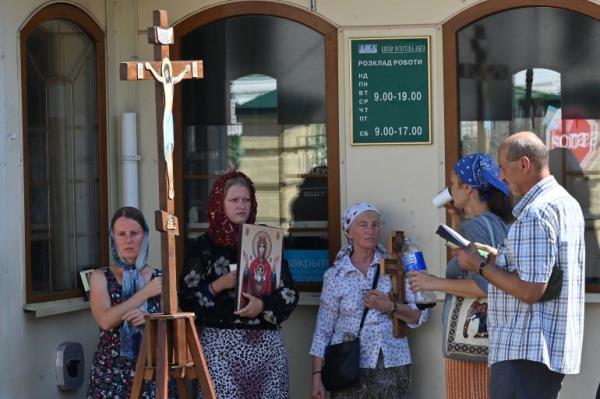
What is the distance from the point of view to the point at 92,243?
24.2 ft

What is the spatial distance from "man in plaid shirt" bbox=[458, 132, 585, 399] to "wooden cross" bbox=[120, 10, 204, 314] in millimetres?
1406

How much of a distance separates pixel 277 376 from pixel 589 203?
2.10 metres

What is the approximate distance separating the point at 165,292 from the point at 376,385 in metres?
1.69

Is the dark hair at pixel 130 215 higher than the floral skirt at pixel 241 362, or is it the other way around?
the dark hair at pixel 130 215

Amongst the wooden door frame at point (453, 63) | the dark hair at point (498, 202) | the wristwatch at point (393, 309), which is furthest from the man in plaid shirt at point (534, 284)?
the wooden door frame at point (453, 63)

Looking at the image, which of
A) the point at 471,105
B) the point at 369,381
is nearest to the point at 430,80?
the point at 471,105

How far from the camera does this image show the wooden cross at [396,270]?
6820 millimetres

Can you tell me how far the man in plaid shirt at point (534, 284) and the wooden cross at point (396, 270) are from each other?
1.64 meters

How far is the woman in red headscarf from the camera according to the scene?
6590 mm

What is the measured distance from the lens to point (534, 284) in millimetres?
4945

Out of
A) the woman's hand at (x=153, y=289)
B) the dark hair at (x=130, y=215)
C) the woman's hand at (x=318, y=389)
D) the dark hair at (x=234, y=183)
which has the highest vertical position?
the dark hair at (x=234, y=183)

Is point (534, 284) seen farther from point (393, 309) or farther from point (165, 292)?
point (393, 309)

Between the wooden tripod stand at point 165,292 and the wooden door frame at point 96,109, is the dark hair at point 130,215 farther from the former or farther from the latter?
the wooden tripod stand at point 165,292

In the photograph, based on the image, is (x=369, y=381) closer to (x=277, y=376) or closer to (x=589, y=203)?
(x=277, y=376)
